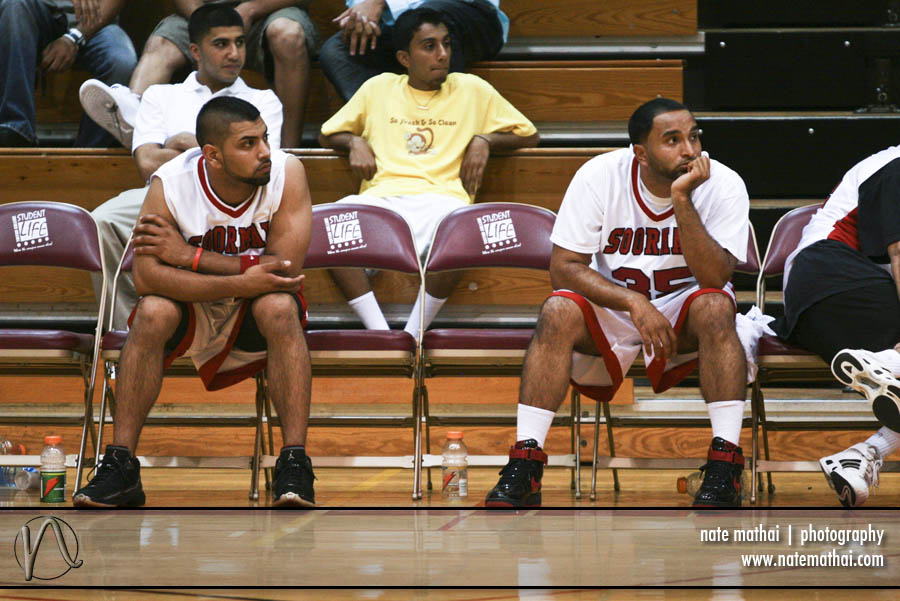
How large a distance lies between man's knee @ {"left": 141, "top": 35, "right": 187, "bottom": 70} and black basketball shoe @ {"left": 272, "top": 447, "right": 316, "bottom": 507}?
2.69 meters

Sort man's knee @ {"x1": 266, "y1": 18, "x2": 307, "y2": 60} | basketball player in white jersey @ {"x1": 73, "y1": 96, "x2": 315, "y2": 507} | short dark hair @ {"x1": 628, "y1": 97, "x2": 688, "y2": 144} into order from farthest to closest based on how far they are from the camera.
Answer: man's knee @ {"x1": 266, "y1": 18, "x2": 307, "y2": 60}, short dark hair @ {"x1": 628, "y1": 97, "x2": 688, "y2": 144}, basketball player in white jersey @ {"x1": 73, "y1": 96, "x2": 315, "y2": 507}

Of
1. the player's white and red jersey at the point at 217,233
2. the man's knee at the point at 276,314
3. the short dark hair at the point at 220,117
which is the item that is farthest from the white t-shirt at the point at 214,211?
the man's knee at the point at 276,314

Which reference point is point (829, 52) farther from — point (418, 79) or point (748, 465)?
point (748, 465)

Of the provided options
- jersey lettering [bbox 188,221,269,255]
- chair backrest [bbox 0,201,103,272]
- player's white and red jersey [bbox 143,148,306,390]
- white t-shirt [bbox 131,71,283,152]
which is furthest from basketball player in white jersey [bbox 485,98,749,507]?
white t-shirt [bbox 131,71,283,152]

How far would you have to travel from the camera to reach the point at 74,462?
11.5ft

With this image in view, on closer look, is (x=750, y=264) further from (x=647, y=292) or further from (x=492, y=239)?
(x=492, y=239)

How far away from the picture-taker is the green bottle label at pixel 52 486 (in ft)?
11.2

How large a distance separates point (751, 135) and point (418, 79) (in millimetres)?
1665

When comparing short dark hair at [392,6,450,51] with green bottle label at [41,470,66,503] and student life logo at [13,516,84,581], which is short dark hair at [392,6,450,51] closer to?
green bottle label at [41,470,66,503]

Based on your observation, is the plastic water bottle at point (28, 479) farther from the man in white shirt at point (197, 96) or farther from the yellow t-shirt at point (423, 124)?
the yellow t-shirt at point (423, 124)

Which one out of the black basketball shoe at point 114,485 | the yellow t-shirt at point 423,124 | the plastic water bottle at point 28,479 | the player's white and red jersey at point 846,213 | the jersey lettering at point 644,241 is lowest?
the plastic water bottle at point 28,479

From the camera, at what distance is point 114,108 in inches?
188

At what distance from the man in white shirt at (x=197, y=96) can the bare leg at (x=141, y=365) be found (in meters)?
1.30

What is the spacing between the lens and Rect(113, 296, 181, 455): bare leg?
3.12 metres
